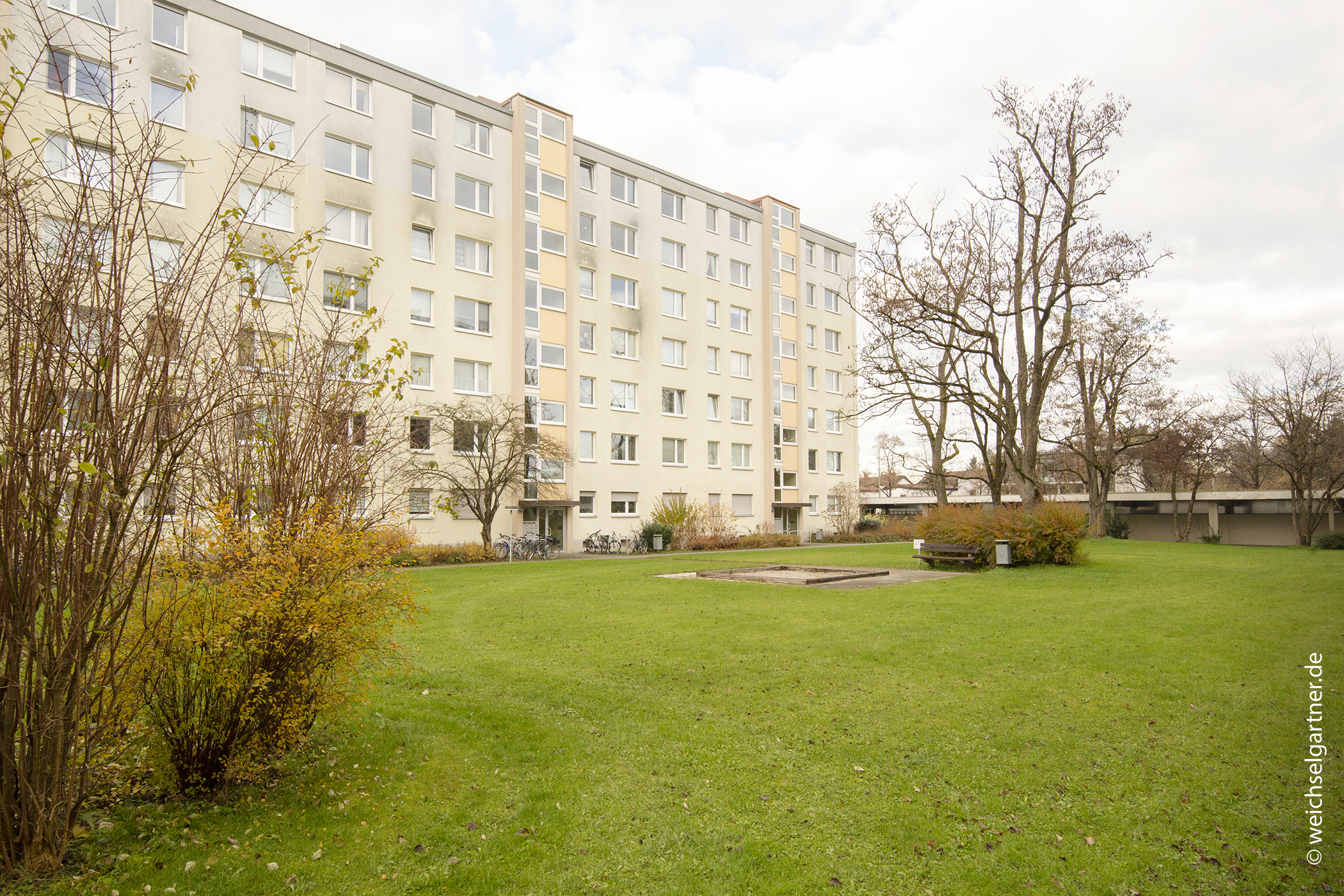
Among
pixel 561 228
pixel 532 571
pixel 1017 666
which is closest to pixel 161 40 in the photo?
pixel 561 228

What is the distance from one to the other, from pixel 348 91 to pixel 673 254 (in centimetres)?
1645

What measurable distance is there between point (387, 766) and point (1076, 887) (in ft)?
14.7

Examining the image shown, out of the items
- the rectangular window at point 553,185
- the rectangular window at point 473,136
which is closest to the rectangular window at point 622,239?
the rectangular window at point 553,185

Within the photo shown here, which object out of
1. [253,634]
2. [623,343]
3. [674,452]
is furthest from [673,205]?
[253,634]

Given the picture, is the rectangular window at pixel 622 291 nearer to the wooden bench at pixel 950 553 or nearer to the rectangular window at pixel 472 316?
the rectangular window at pixel 472 316

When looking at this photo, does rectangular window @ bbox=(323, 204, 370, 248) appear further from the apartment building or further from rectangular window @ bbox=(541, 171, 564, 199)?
rectangular window @ bbox=(541, 171, 564, 199)

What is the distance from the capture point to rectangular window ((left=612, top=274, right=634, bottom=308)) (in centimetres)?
3603

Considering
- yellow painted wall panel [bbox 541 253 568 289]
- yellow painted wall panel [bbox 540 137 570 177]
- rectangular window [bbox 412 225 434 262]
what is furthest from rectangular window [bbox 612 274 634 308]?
rectangular window [bbox 412 225 434 262]

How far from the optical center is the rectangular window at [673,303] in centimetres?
3825

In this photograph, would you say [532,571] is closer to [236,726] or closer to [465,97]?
[236,726]

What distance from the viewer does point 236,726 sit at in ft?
16.0

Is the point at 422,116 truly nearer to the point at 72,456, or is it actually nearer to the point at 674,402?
the point at 674,402

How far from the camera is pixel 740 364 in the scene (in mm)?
41562

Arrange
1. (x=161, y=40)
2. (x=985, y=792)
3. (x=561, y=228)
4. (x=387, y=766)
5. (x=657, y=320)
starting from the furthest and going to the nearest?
(x=657, y=320) < (x=561, y=228) < (x=161, y=40) < (x=387, y=766) < (x=985, y=792)
